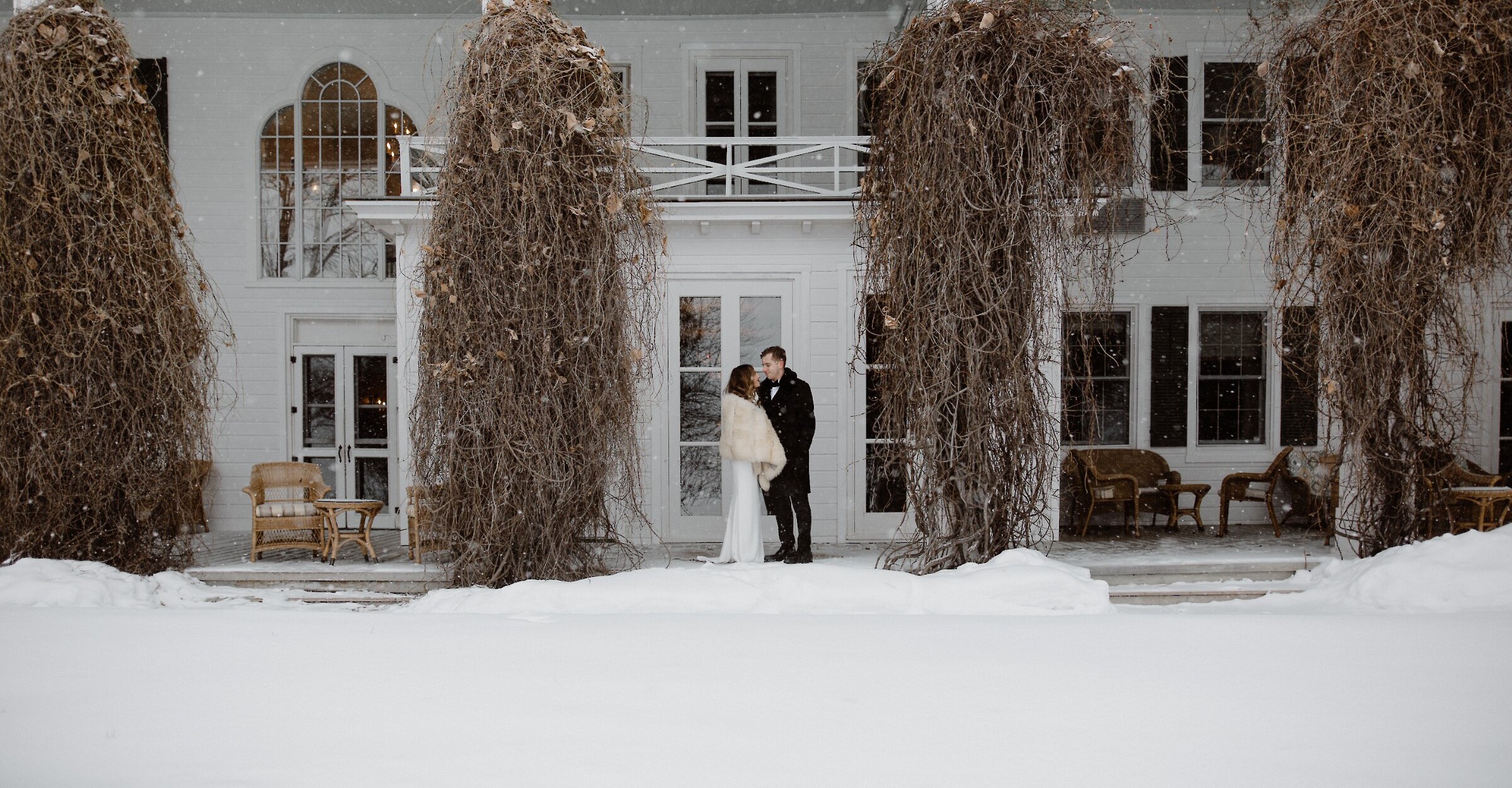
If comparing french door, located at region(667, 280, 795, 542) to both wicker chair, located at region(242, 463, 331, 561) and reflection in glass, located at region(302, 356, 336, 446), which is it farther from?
reflection in glass, located at region(302, 356, 336, 446)

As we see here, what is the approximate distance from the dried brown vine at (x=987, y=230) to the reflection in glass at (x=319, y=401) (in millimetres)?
6934

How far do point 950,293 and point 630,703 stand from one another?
3.20m

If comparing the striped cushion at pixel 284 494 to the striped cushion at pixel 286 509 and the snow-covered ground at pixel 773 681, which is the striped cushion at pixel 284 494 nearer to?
the striped cushion at pixel 286 509

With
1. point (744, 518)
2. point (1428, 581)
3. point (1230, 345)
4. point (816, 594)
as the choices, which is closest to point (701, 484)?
point (744, 518)

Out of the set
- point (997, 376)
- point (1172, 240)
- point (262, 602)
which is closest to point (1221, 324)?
point (1172, 240)

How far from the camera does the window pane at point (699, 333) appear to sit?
8.46 metres

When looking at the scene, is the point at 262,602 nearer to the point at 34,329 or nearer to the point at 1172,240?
the point at 34,329

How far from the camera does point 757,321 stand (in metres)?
8.51

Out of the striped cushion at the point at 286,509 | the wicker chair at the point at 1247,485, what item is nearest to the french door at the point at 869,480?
the wicker chair at the point at 1247,485

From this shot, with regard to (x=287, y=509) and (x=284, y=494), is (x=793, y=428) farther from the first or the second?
(x=284, y=494)

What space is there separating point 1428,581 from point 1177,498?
12.1 ft

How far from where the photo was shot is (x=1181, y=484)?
A: 31.4ft

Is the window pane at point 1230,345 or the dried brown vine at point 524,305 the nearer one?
the dried brown vine at point 524,305

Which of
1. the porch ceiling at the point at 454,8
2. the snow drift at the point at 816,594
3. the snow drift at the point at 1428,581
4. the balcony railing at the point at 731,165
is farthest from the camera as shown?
the porch ceiling at the point at 454,8
